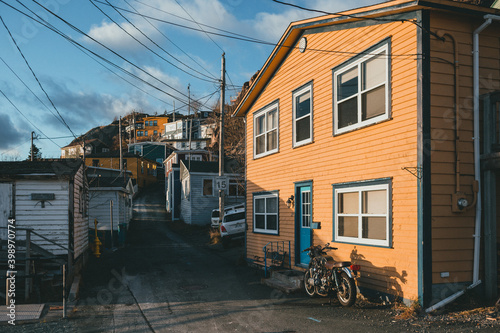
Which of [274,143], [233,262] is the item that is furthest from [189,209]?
[274,143]

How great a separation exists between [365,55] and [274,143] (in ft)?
19.2

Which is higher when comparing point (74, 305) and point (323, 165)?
point (323, 165)

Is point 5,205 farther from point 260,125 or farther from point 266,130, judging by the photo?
point 260,125

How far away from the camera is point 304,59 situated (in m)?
12.9

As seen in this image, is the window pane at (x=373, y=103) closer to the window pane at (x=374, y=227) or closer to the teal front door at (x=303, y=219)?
the window pane at (x=374, y=227)

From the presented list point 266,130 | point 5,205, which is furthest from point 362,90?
point 5,205

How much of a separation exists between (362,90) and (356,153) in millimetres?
1564

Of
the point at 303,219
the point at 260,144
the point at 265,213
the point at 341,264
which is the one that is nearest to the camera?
the point at 341,264

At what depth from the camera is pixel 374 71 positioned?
9.66 metres

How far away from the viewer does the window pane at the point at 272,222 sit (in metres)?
14.7

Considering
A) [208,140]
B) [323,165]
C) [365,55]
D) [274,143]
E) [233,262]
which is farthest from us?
[208,140]

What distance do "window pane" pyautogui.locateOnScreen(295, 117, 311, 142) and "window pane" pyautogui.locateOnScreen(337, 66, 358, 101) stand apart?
6.06 ft

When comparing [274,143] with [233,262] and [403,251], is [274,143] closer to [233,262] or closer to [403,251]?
[233,262]

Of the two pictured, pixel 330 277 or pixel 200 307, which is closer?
pixel 330 277
